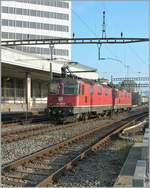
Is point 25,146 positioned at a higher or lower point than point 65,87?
lower

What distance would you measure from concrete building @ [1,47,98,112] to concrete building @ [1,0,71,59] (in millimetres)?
14349

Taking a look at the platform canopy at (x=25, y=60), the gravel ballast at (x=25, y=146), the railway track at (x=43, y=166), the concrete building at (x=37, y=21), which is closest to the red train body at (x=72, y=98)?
the gravel ballast at (x=25, y=146)

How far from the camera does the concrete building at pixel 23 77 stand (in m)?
51.1

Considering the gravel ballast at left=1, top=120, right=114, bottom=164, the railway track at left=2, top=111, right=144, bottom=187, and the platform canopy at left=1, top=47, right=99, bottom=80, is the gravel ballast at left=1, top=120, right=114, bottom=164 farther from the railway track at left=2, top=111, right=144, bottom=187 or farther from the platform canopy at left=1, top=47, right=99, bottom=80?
the platform canopy at left=1, top=47, right=99, bottom=80

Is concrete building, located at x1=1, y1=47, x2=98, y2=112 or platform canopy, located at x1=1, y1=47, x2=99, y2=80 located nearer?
platform canopy, located at x1=1, y1=47, x2=99, y2=80

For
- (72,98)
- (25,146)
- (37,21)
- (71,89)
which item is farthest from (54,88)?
(37,21)

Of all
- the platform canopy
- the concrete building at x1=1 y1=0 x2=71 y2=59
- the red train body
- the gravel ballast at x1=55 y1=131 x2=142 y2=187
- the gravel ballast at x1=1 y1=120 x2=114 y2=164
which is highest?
the concrete building at x1=1 y1=0 x2=71 y2=59

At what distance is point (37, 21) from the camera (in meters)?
96.3

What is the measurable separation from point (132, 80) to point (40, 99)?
85.5ft

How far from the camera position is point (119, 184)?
8.80m

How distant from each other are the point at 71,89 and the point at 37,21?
69.6 m

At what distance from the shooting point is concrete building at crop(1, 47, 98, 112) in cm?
5113

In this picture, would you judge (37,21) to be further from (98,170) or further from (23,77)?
(98,170)

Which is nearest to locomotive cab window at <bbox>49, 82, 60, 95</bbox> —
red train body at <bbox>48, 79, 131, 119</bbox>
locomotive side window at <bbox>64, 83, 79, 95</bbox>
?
red train body at <bbox>48, 79, 131, 119</bbox>
